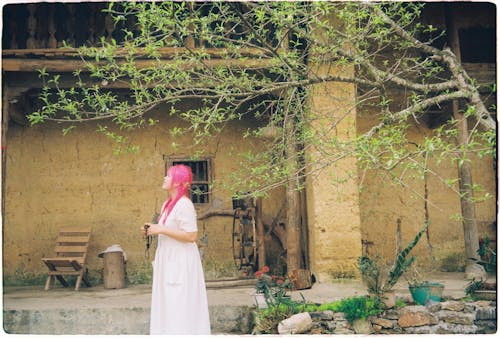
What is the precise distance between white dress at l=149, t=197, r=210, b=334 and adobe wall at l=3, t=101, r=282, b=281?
4318 millimetres

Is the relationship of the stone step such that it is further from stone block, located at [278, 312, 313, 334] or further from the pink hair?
the pink hair

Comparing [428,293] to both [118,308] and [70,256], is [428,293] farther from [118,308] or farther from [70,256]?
[70,256]

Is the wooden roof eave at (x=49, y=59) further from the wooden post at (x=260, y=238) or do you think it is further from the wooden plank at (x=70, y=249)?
the wooden plank at (x=70, y=249)

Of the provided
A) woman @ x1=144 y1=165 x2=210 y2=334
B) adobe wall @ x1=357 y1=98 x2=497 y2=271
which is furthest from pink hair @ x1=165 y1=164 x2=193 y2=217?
adobe wall @ x1=357 y1=98 x2=497 y2=271

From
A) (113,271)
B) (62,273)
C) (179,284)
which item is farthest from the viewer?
(113,271)

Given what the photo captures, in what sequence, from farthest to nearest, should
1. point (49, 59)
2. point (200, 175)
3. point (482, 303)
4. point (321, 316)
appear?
point (200, 175)
point (49, 59)
point (482, 303)
point (321, 316)

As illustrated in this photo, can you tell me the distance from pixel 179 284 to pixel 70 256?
14.9ft

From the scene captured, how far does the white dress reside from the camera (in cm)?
573

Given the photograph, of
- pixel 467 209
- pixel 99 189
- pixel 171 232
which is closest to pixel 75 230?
pixel 99 189

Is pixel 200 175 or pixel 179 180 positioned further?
pixel 200 175

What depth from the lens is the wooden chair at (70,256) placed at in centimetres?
923

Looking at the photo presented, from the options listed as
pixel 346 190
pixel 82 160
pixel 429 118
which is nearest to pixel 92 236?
pixel 82 160

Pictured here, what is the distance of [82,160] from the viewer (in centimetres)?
1030

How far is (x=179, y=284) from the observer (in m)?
5.76
